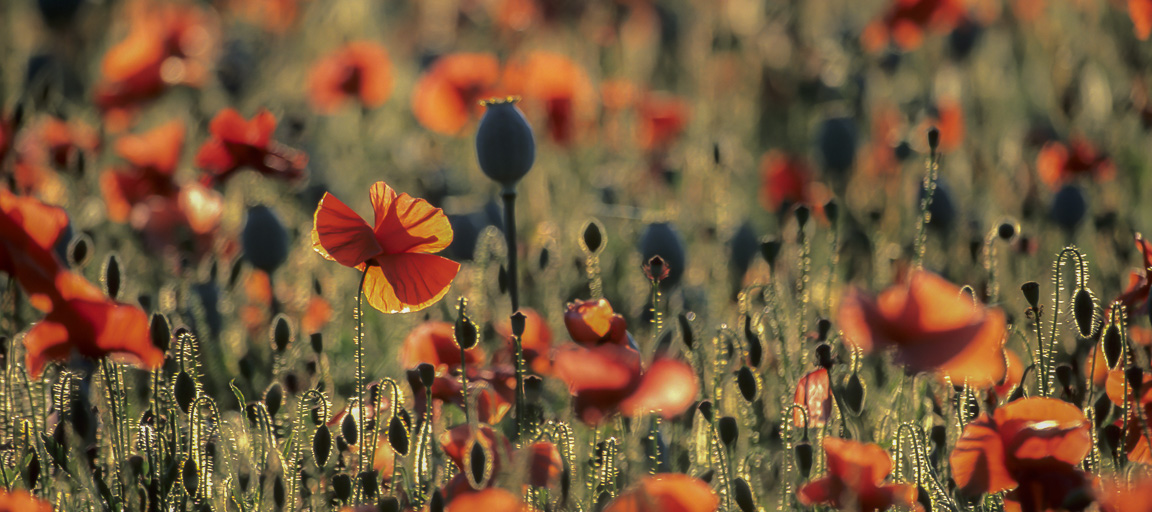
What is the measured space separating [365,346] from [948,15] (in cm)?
180

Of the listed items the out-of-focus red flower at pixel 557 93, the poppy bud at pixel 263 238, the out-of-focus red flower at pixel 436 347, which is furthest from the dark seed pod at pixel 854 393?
the out-of-focus red flower at pixel 557 93

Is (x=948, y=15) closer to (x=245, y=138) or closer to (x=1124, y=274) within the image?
(x=1124, y=274)

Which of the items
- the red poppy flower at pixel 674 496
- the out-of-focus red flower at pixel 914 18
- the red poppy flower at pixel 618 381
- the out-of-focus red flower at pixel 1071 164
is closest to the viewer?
the red poppy flower at pixel 674 496

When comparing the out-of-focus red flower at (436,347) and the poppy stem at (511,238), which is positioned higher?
the poppy stem at (511,238)

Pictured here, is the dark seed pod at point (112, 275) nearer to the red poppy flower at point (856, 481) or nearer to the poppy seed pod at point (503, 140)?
the poppy seed pod at point (503, 140)

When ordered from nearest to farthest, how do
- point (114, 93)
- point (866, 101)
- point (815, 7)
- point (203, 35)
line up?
point (114, 93) < point (866, 101) < point (203, 35) < point (815, 7)

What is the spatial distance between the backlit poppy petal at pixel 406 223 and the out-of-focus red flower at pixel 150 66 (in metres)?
1.74

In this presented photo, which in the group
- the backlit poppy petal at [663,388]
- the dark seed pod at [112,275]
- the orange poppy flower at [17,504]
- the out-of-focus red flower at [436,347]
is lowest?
the orange poppy flower at [17,504]

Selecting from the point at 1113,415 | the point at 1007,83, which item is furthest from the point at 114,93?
the point at 1007,83

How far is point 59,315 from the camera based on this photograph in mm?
1229

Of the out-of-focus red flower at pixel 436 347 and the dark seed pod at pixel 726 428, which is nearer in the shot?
the dark seed pod at pixel 726 428

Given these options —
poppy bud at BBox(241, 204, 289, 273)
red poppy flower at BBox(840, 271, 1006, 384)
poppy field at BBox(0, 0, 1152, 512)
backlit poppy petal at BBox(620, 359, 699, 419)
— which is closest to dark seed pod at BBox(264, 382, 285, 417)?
poppy field at BBox(0, 0, 1152, 512)

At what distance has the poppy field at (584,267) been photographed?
121 cm

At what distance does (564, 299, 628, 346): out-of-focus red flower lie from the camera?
1310mm
